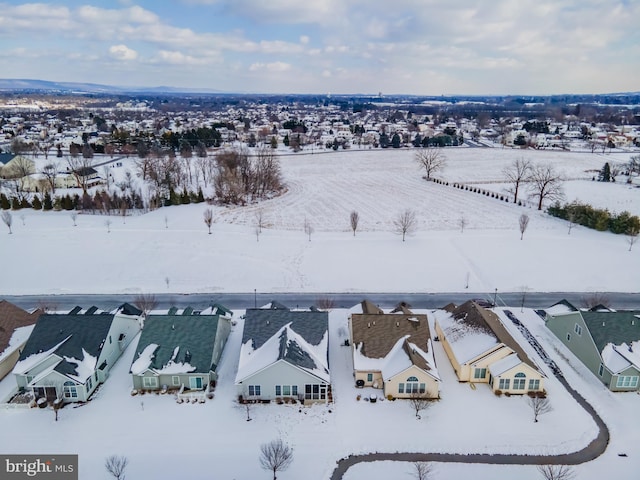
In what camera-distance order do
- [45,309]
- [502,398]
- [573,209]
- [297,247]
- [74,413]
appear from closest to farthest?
[74,413], [502,398], [45,309], [297,247], [573,209]

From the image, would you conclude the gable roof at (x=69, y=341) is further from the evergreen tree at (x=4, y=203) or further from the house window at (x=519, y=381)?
the evergreen tree at (x=4, y=203)

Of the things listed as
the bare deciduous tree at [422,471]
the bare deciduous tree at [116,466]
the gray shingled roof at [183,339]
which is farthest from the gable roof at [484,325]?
the bare deciduous tree at [116,466]

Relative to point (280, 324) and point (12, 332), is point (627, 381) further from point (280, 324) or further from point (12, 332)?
point (12, 332)

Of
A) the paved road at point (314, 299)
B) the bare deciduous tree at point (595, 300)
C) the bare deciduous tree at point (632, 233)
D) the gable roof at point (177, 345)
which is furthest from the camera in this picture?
the bare deciduous tree at point (632, 233)

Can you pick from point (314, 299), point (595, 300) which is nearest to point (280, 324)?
point (314, 299)

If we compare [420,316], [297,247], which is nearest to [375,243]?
[297,247]

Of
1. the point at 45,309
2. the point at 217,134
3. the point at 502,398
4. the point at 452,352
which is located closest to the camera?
the point at 502,398

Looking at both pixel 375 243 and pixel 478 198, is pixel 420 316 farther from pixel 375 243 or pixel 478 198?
pixel 478 198
